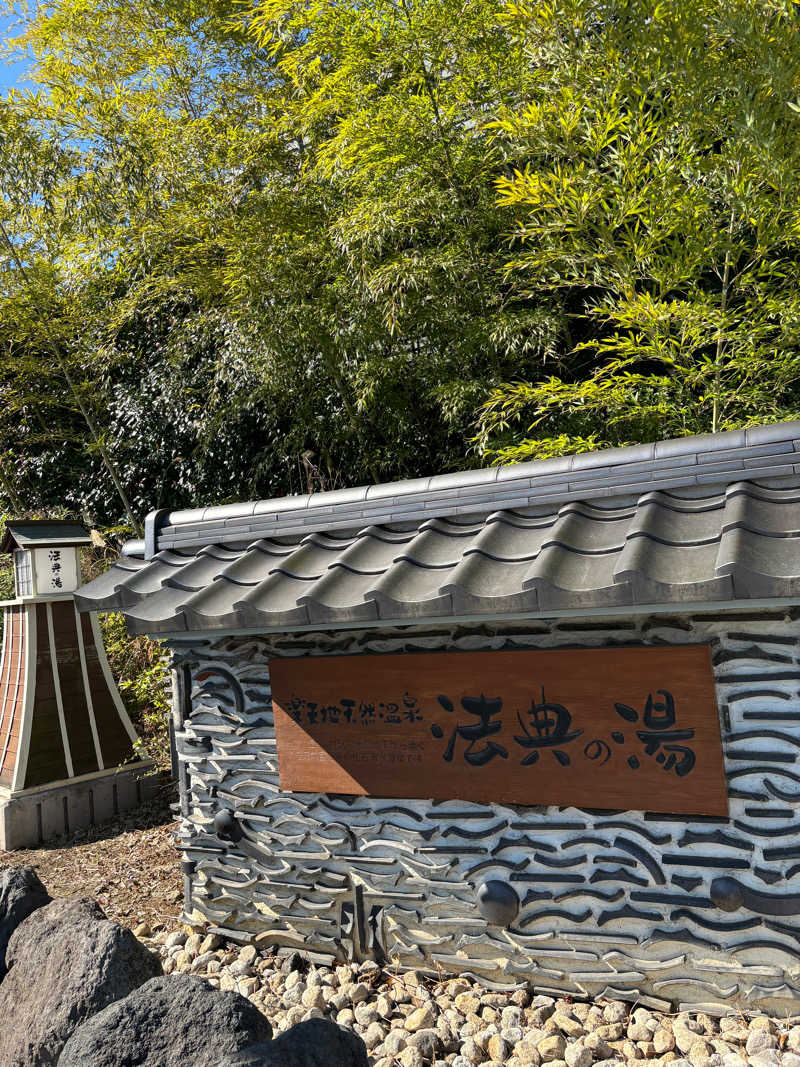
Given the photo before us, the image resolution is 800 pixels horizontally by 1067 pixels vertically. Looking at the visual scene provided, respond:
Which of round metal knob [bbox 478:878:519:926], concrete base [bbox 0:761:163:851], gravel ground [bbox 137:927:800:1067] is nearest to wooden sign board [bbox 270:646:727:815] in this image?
round metal knob [bbox 478:878:519:926]

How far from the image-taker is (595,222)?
4.26 meters

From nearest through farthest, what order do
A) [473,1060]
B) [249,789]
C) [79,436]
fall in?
[473,1060], [249,789], [79,436]

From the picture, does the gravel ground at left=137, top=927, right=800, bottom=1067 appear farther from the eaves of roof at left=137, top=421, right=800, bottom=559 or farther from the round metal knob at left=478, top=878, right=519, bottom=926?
the eaves of roof at left=137, top=421, right=800, bottom=559

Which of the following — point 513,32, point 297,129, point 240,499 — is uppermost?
point 297,129

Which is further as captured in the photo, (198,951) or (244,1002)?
(198,951)

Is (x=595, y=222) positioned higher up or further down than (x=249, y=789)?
higher up

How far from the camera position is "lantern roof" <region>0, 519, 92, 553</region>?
5242 mm

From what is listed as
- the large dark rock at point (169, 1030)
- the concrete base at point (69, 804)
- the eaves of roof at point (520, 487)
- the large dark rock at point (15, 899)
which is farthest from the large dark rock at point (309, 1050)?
the concrete base at point (69, 804)

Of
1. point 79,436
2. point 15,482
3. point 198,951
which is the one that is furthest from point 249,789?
point 15,482

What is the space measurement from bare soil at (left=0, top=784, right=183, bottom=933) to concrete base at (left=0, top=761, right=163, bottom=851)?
0.22 ft

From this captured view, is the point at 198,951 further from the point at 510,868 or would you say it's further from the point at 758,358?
the point at 758,358

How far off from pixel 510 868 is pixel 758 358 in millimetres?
2656

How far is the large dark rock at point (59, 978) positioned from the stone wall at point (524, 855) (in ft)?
2.80

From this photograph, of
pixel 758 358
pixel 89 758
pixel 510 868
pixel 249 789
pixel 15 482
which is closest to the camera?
pixel 510 868
